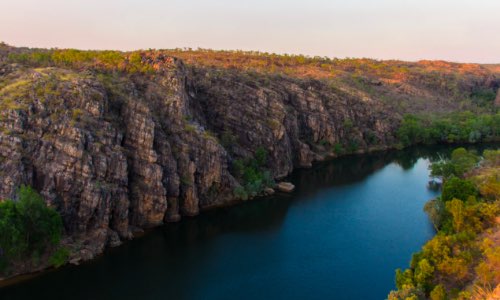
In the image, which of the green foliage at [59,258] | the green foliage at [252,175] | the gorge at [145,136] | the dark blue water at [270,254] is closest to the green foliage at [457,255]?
the dark blue water at [270,254]

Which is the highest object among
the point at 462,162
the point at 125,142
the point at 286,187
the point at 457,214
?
the point at 125,142

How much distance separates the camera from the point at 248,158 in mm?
87562

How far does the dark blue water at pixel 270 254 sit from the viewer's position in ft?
153

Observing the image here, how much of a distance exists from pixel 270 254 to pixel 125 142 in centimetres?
2735

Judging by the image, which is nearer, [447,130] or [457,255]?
[457,255]

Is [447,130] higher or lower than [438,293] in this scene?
higher

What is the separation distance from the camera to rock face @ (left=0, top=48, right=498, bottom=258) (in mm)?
54188

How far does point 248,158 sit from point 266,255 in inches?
1332

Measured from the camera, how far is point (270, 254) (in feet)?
185

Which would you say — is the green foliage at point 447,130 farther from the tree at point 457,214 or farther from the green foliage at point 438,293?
the green foliage at point 438,293

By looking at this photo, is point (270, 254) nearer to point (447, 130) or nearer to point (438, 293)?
point (438, 293)

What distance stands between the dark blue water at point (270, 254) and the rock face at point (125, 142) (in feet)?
13.6

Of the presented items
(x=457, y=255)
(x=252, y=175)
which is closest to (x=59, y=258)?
(x=252, y=175)

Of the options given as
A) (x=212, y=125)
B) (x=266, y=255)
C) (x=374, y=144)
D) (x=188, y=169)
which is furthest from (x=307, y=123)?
(x=266, y=255)
